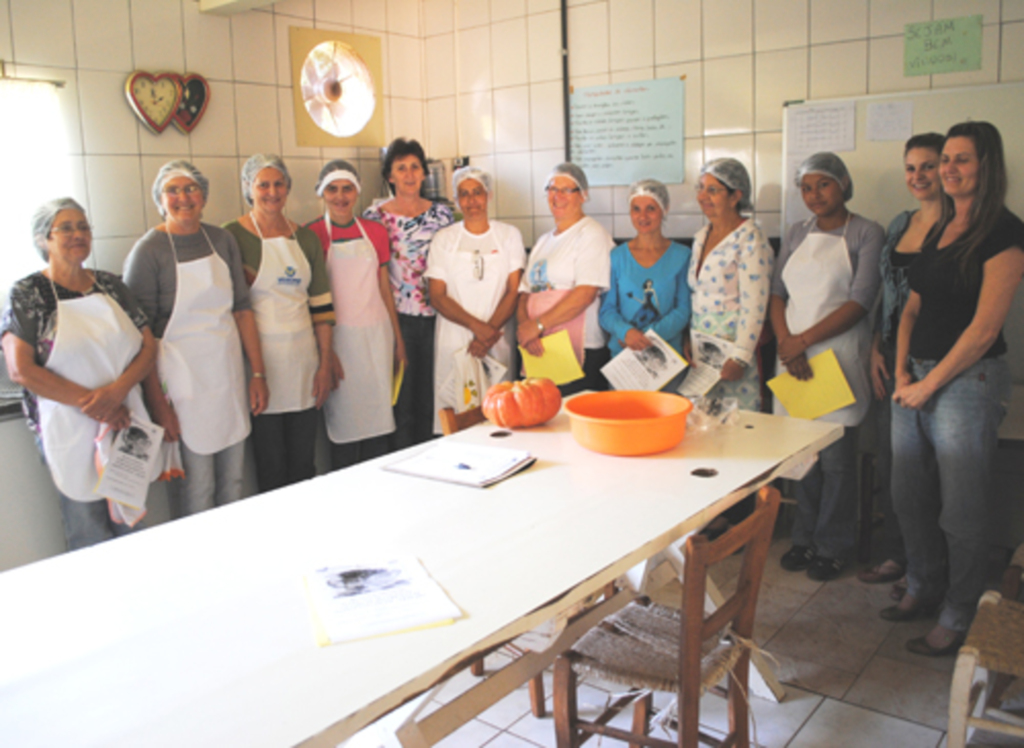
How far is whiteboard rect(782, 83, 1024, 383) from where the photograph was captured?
10.6 feet

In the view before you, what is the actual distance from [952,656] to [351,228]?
9.07 feet

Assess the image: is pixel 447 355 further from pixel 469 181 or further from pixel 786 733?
pixel 786 733

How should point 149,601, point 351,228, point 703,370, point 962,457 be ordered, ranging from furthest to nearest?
1. point 351,228
2. point 703,370
3. point 962,457
4. point 149,601

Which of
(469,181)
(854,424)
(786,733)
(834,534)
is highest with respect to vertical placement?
(469,181)

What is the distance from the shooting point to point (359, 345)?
11.8 ft

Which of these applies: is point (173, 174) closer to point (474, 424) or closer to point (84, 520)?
point (84, 520)

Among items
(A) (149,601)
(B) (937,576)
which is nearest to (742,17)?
(B) (937,576)

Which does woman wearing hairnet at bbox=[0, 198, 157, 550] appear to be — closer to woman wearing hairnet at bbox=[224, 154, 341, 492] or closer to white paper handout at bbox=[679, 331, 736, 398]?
woman wearing hairnet at bbox=[224, 154, 341, 492]

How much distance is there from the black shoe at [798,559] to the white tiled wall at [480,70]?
1505 mm

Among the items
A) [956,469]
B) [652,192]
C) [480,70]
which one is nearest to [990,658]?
[956,469]

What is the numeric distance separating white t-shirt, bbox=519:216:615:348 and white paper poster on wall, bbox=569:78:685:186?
0.71m

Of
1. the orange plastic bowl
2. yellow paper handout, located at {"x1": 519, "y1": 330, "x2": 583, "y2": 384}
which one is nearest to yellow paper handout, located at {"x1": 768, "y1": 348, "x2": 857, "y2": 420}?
yellow paper handout, located at {"x1": 519, "y1": 330, "x2": 583, "y2": 384}

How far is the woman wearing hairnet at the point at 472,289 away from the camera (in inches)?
144

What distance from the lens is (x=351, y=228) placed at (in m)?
3.61
